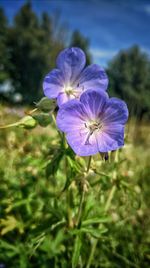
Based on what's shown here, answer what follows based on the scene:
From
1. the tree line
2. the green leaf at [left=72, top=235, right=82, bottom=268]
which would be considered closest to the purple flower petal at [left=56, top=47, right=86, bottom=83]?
the green leaf at [left=72, top=235, right=82, bottom=268]

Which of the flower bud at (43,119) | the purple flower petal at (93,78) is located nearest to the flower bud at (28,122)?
the flower bud at (43,119)

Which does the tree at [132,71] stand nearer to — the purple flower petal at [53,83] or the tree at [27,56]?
the tree at [27,56]

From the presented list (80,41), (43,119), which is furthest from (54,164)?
(80,41)

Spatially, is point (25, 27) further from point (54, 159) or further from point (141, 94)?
point (54, 159)

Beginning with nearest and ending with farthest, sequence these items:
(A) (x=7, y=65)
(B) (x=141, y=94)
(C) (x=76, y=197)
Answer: (C) (x=76, y=197) < (A) (x=7, y=65) < (B) (x=141, y=94)

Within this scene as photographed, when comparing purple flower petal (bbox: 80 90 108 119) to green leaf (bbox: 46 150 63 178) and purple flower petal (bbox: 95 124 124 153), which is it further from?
green leaf (bbox: 46 150 63 178)

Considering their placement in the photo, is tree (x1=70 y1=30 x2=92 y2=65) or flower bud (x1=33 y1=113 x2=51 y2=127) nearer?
flower bud (x1=33 y1=113 x2=51 y2=127)

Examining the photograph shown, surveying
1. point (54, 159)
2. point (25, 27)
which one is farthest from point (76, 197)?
point (25, 27)
